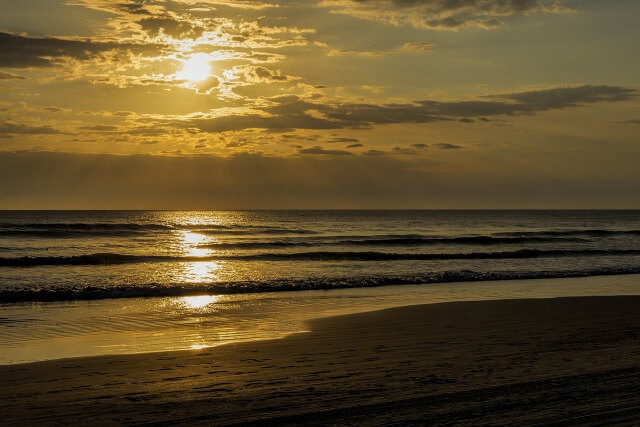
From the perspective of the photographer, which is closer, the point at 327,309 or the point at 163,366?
the point at 163,366

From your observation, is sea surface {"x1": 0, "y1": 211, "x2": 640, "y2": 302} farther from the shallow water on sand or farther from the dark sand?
the dark sand

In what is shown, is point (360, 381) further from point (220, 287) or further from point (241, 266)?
point (241, 266)

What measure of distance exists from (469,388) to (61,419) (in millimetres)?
4061

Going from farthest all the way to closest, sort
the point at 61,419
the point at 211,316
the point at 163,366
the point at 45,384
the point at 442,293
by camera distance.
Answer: the point at 442,293 → the point at 211,316 → the point at 163,366 → the point at 45,384 → the point at 61,419

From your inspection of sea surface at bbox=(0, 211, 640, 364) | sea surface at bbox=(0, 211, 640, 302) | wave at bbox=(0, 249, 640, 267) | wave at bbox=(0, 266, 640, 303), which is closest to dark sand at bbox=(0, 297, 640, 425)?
sea surface at bbox=(0, 211, 640, 364)

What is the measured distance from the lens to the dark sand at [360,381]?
5984 millimetres

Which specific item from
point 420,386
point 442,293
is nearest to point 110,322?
point 420,386

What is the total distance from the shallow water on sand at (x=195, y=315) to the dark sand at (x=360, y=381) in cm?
130

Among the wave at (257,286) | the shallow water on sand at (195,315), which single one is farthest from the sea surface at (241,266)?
the shallow water on sand at (195,315)

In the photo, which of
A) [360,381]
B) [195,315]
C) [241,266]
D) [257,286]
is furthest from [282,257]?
[360,381]

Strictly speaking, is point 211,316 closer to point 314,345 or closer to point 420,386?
point 314,345

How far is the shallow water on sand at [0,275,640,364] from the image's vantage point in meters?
10.6

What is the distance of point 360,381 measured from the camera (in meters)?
7.27

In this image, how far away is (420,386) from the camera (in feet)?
22.8
